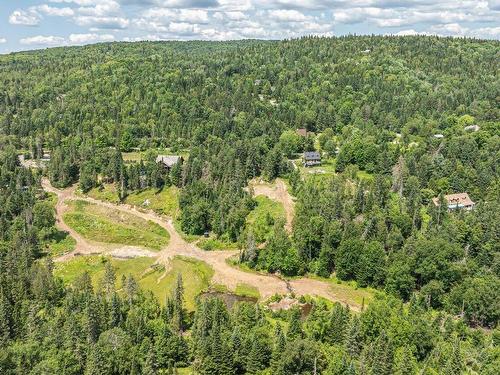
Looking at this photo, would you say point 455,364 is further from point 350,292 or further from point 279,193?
point 279,193

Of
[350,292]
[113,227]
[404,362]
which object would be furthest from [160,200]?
[404,362]

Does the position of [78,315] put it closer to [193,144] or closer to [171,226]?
[171,226]

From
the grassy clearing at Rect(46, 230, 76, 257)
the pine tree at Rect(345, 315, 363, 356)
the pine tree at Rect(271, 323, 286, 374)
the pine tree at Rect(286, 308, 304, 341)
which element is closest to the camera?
the pine tree at Rect(271, 323, 286, 374)

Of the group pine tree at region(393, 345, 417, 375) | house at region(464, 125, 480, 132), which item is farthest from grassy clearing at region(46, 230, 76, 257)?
house at region(464, 125, 480, 132)

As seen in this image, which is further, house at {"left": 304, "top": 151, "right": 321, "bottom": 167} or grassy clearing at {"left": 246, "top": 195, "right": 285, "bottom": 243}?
house at {"left": 304, "top": 151, "right": 321, "bottom": 167}

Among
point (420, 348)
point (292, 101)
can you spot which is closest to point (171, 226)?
point (420, 348)

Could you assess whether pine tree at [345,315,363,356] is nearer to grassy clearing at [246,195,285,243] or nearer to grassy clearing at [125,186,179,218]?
grassy clearing at [246,195,285,243]
